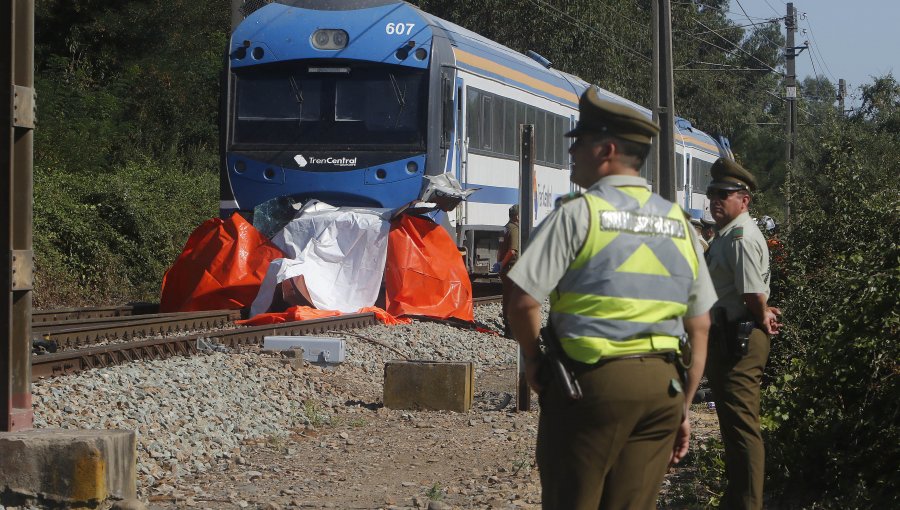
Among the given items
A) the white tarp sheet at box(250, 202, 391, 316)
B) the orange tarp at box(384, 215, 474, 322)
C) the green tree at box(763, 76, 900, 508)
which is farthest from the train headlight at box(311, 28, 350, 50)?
the green tree at box(763, 76, 900, 508)

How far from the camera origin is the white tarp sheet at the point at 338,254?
14.7 metres

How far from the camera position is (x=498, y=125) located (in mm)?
18250

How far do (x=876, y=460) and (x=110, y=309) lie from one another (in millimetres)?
11091

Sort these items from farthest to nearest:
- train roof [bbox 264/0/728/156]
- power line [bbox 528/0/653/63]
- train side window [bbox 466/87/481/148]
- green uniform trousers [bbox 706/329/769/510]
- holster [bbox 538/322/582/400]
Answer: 1. power line [bbox 528/0/653/63]
2. train side window [bbox 466/87/481/148]
3. train roof [bbox 264/0/728/156]
4. green uniform trousers [bbox 706/329/769/510]
5. holster [bbox 538/322/582/400]

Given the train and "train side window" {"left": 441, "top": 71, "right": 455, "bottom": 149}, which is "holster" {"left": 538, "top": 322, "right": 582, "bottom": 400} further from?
"train side window" {"left": 441, "top": 71, "right": 455, "bottom": 149}

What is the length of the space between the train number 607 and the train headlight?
0.51 metres

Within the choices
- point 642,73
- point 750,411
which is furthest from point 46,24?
point 750,411

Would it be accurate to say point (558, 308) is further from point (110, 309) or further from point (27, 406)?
point (110, 309)

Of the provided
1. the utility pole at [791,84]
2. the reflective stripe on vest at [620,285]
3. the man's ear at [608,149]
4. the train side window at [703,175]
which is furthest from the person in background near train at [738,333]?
the train side window at [703,175]

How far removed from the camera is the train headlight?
1554 centimetres

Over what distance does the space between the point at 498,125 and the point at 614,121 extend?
14.5 meters

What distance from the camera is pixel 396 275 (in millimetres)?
15086

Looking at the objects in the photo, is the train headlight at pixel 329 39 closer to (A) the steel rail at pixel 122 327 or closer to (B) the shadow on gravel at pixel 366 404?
(A) the steel rail at pixel 122 327

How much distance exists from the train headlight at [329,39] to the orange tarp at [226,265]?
7.74ft
